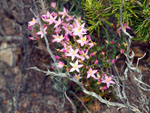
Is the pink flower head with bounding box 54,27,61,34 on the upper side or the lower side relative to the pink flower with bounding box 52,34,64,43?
upper

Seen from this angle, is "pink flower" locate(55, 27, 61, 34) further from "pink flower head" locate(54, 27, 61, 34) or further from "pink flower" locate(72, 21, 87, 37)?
"pink flower" locate(72, 21, 87, 37)

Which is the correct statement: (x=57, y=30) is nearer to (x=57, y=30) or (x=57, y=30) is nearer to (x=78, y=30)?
(x=57, y=30)

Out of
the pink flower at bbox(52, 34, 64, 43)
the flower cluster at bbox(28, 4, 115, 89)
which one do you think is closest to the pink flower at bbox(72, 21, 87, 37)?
the flower cluster at bbox(28, 4, 115, 89)

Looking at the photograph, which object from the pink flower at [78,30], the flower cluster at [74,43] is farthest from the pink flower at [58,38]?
the pink flower at [78,30]

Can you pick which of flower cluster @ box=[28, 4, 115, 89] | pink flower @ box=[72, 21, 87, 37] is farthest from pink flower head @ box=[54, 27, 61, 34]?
pink flower @ box=[72, 21, 87, 37]

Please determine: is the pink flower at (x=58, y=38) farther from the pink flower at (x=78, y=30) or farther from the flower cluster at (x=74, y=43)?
the pink flower at (x=78, y=30)

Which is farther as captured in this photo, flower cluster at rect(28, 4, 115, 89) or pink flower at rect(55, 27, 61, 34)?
pink flower at rect(55, 27, 61, 34)

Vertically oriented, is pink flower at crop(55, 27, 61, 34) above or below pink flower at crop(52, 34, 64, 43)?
above

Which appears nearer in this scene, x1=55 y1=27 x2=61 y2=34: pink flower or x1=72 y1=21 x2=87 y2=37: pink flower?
x1=72 y1=21 x2=87 y2=37: pink flower

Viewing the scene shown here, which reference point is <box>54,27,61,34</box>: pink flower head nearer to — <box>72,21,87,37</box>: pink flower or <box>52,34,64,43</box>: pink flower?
<box>52,34,64,43</box>: pink flower

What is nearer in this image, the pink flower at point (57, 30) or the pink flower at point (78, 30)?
the pink flower at point (78, 30)

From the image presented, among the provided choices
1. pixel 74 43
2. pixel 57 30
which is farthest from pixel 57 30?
pixel 74 43

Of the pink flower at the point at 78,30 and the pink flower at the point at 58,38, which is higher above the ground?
the pink flower at the point at 78,30

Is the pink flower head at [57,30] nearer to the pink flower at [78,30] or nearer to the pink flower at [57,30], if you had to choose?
the pink flower at [57,30]
